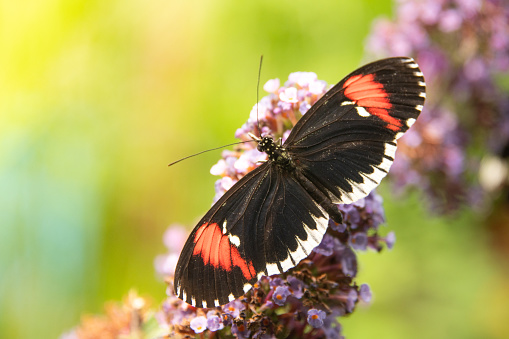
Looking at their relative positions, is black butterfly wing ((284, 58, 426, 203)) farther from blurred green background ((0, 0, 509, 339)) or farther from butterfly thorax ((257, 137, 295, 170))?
blurred green background ((0, 0, 509, 339))

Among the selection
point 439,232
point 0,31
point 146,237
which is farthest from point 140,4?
point 439,232

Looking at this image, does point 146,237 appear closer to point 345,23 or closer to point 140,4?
point 140,4

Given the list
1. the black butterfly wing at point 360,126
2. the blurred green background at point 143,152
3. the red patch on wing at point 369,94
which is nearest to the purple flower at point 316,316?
the black butterfly wing at point 360,126

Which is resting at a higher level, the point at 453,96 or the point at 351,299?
the point at 453,96

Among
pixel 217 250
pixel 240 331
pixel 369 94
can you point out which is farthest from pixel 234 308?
pixel 369 94

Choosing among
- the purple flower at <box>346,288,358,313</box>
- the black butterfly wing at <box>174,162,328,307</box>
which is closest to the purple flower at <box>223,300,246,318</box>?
the black butterfly wing at <box>174,162,328,307</box>

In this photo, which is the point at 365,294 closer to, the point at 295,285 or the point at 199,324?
the point at 295,285

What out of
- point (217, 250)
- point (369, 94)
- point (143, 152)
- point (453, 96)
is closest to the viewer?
point (217, 250)
